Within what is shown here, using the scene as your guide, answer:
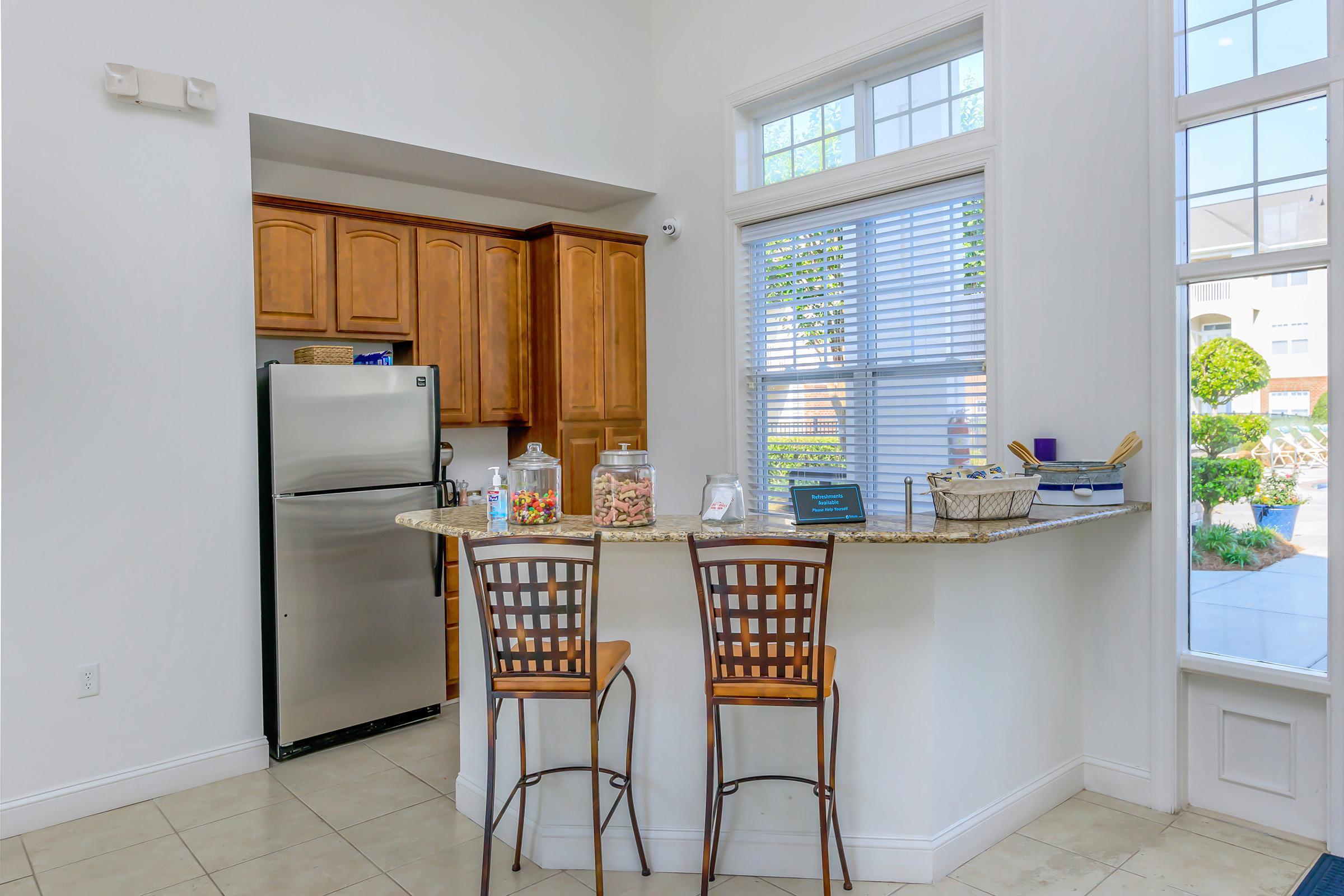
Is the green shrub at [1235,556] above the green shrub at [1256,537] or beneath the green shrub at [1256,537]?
beneath

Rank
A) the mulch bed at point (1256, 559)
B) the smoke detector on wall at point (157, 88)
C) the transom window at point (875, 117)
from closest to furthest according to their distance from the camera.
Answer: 1. the mulch bed at point (1256, 559)
2. the smoke detector on wall at point (157, 88)
3. the transom window at point (875, 117)

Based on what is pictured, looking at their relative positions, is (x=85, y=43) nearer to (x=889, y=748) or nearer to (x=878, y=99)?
(x=878, y=99)

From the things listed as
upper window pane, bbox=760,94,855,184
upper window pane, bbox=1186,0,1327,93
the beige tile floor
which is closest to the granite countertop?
the beige tile floor

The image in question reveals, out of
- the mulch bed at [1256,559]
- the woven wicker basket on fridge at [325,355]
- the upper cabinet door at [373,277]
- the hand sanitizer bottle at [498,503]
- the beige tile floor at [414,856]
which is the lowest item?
the beige tile floor at [414,856]

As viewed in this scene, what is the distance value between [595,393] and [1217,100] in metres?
3.13

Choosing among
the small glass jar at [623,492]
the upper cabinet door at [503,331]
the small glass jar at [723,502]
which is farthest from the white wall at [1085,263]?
the upper cabinet door at [503,331]

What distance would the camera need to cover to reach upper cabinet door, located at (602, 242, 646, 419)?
193 inches

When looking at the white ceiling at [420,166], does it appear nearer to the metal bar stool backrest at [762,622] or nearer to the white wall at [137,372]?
the white wall at [137,372]

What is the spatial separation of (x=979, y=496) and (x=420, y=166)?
3275 mm

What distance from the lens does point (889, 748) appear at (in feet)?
8.52

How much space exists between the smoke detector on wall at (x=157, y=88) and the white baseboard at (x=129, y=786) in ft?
8.47

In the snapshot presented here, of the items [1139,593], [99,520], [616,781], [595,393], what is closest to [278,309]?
[99,520]

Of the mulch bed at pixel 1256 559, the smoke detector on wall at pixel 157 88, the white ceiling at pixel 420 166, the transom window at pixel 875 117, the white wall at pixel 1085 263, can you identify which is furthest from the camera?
the white ceiling at pixel 420 166

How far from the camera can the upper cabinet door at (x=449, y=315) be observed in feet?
14.5
